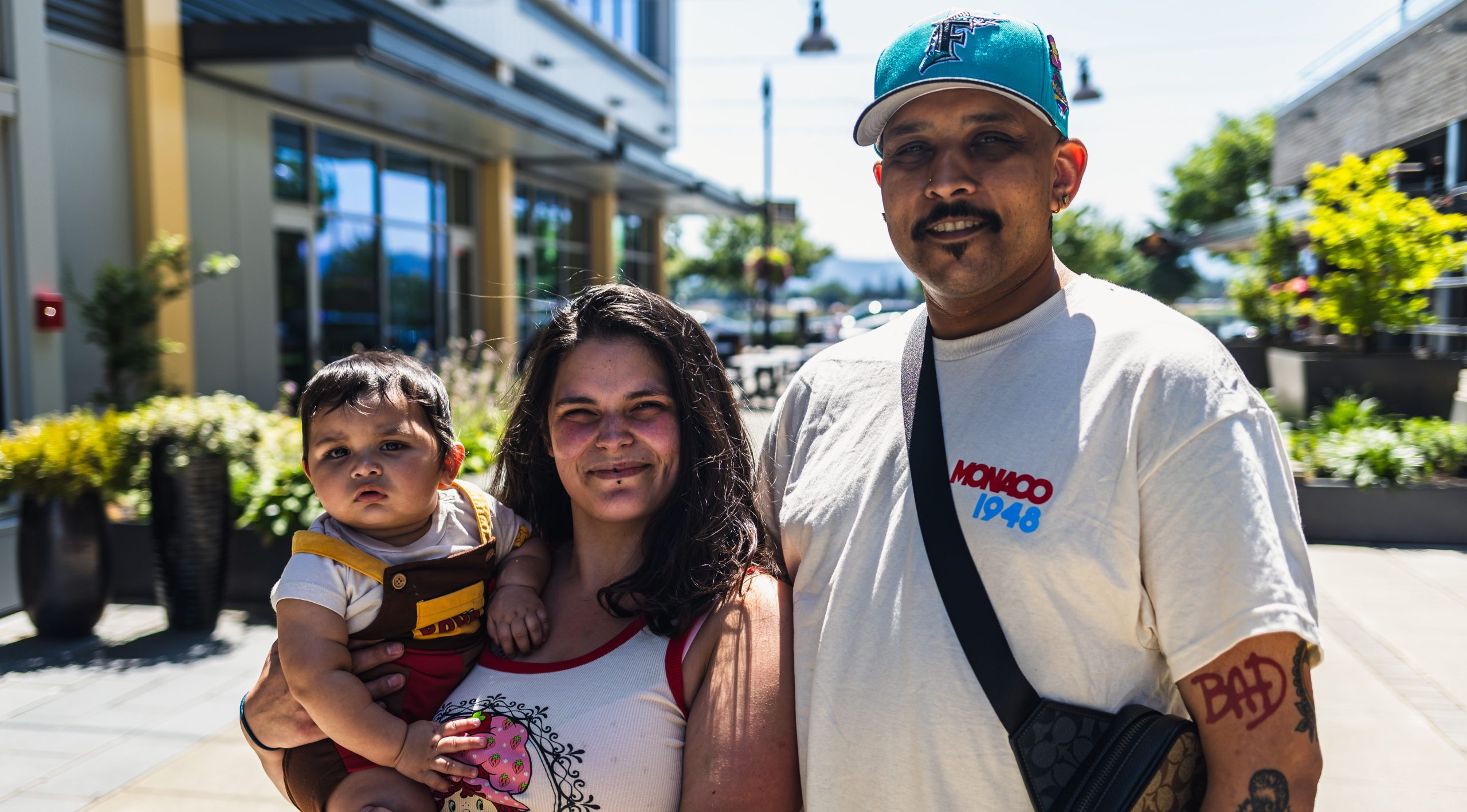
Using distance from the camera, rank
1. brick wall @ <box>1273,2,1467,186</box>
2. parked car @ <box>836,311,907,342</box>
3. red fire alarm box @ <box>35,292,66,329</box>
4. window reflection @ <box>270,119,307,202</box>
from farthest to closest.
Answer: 1. parked car @ <box>836,311,907,342</box>
2. brick wall @ <box>1273,2,1467,186</box>
3. window reflection @ <box>270,119,307,202</box>
4. red fire alarm box @ <box>35,292,66,329</box>

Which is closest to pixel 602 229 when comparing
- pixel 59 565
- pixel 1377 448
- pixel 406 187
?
pixel 406 187

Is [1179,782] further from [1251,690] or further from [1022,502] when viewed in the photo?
[1022,502]

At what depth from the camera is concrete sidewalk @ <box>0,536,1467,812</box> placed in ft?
12.4

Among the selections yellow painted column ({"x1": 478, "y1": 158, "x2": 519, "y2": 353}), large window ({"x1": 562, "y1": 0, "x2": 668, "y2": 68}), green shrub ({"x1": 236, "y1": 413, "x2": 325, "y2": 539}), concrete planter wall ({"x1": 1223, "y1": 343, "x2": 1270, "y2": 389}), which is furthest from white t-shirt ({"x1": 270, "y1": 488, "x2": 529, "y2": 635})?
large window ({"x1": 562, "y1": 0, "x2": 668, "y2": 68})

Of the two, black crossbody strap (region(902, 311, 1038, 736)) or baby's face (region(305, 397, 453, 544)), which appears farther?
baby's face (region(305, 397, 453, 544))

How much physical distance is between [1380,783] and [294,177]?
12.8 meters

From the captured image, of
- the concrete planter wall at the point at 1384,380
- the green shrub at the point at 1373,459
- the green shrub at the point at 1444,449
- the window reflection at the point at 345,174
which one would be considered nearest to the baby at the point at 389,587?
the green shrub at the point at 1373,459

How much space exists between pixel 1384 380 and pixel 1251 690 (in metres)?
9.69

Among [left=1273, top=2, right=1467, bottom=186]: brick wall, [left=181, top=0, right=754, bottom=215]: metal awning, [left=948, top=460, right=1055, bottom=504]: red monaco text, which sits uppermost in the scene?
[left=1273, top=2, right=1467, bottom=186]: brick wall

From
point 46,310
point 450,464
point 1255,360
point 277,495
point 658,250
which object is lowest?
point 277,495

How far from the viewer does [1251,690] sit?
1382 mm

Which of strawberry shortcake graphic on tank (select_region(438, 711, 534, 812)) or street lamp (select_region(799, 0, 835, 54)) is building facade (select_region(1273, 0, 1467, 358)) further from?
strawberry shortcake graphic on tank (select_region(438, 711, 534, 812))

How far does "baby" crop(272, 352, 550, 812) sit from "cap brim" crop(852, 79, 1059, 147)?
1193mm

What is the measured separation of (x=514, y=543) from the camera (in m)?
2.37
